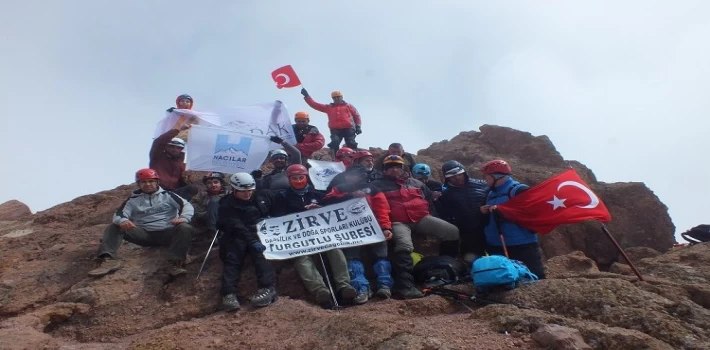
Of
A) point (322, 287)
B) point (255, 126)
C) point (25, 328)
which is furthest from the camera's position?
point (255, 126)

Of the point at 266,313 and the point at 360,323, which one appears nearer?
the point at 360,323

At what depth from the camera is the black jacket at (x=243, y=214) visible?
28.9 ft

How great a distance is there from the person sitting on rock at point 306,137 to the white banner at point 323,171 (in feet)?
1.82

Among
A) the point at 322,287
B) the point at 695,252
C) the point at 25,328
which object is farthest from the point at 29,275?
the point at 695,252

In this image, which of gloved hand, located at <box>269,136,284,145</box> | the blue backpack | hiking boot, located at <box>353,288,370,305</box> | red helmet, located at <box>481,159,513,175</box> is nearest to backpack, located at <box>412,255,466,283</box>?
the blue backpack

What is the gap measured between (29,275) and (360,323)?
6.24m

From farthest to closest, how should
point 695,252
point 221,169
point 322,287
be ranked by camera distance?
point 221,169
point 695,252
point 322,287

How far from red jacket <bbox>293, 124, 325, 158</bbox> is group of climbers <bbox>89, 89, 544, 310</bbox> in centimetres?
234

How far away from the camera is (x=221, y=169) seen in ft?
40.0

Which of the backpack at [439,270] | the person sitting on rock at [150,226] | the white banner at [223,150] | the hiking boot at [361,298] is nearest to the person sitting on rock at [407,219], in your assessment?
the backpack at [439,270]

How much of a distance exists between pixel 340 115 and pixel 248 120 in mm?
2497

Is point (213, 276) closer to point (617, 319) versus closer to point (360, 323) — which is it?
point (360, 323)

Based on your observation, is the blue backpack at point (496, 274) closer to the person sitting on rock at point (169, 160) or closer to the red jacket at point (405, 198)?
the red jacket at point (405, 198)

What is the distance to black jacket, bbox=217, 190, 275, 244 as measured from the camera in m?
8.80
